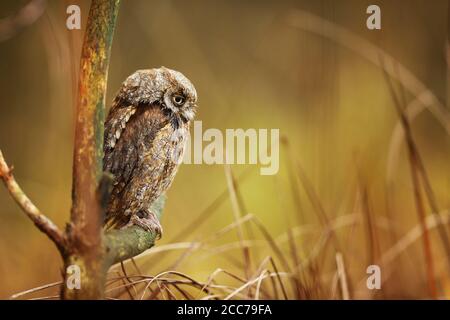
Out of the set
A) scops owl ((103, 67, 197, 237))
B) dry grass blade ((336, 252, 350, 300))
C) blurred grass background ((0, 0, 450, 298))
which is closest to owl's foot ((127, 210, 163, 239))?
scops owl ((103, 67, 197, 237))

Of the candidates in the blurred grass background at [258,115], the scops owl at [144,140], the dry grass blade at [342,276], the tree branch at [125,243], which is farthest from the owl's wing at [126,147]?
the dry grass blade at [342,276]

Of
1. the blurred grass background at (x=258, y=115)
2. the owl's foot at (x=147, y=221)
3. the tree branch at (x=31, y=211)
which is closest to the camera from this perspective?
the tree branch at (x=31, y=211)

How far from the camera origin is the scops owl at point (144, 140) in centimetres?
126

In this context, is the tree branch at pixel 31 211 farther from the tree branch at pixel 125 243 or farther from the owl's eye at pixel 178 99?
the owl's eye at pixel 178 99

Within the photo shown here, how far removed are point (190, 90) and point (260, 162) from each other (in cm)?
35

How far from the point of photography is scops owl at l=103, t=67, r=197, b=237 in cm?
126

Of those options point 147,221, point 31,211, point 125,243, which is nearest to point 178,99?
point 147,221

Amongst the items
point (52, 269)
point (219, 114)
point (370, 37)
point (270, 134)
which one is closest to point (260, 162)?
point (270, 134)

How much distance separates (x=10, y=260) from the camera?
162 cm

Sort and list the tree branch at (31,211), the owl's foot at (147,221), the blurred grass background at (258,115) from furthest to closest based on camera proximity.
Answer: the blurred grass background at (258,115) → the owl's foot at (147,221) → the tree branch at (31,211)

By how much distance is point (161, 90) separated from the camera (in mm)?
1285

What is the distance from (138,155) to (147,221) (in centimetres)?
16

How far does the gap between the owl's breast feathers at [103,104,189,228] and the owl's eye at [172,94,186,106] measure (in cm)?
4

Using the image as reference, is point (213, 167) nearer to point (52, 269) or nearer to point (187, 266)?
point (187, 266)
